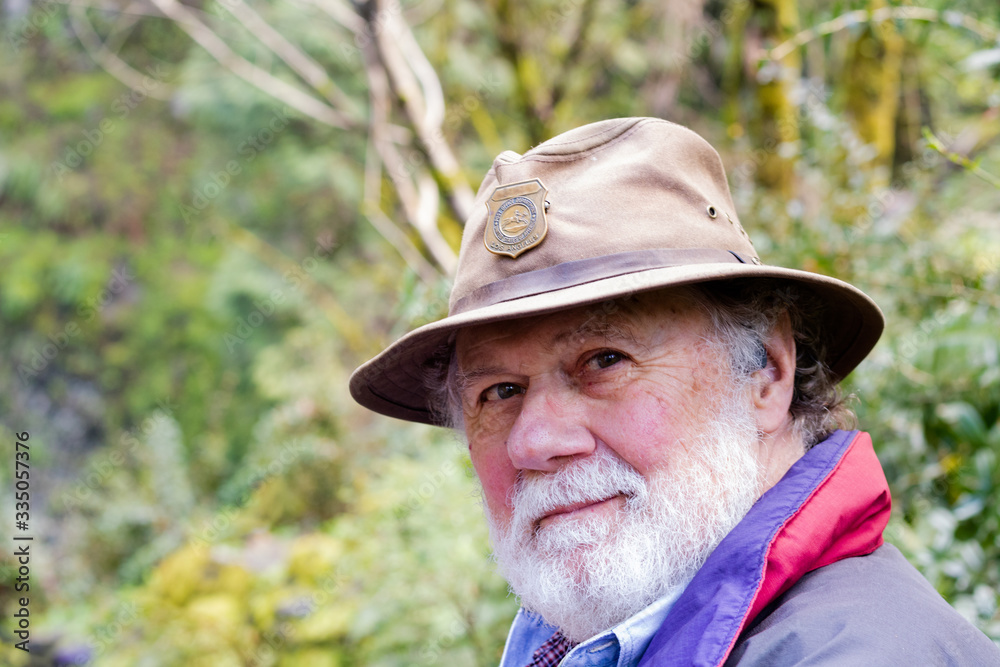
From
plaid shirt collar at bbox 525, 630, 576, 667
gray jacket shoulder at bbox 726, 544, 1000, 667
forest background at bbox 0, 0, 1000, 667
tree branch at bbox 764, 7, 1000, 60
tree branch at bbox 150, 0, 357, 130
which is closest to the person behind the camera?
gray jacket shoulder at bbox 726, 544, 1000, 667

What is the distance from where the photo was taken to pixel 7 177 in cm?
1101

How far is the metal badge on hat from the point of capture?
1.35 m

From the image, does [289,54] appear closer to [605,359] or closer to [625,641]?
[605,359]

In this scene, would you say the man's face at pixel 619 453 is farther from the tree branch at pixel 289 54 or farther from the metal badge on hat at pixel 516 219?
the tree branch at pixel 289 54

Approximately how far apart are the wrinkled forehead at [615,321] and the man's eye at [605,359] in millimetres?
32

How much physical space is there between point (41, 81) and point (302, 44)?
577 cm

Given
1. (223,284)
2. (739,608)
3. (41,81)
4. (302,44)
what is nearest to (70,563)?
(223,284)

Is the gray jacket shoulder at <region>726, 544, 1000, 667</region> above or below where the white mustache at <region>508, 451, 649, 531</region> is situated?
below

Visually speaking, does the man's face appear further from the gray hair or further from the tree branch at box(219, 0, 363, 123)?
the tree branch at box(219, 0, 363, 123)

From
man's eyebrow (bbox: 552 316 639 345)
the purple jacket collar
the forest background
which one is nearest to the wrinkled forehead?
man's eyebrow (bbox: 552 316 639 345)

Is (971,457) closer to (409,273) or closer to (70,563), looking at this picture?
(409,273)

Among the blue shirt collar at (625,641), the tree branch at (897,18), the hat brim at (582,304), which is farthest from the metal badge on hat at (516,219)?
the tree branch at (897,18)

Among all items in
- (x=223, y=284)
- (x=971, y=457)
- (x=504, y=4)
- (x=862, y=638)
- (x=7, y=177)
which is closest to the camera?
(x=862, y=638)

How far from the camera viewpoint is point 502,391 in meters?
1.51
